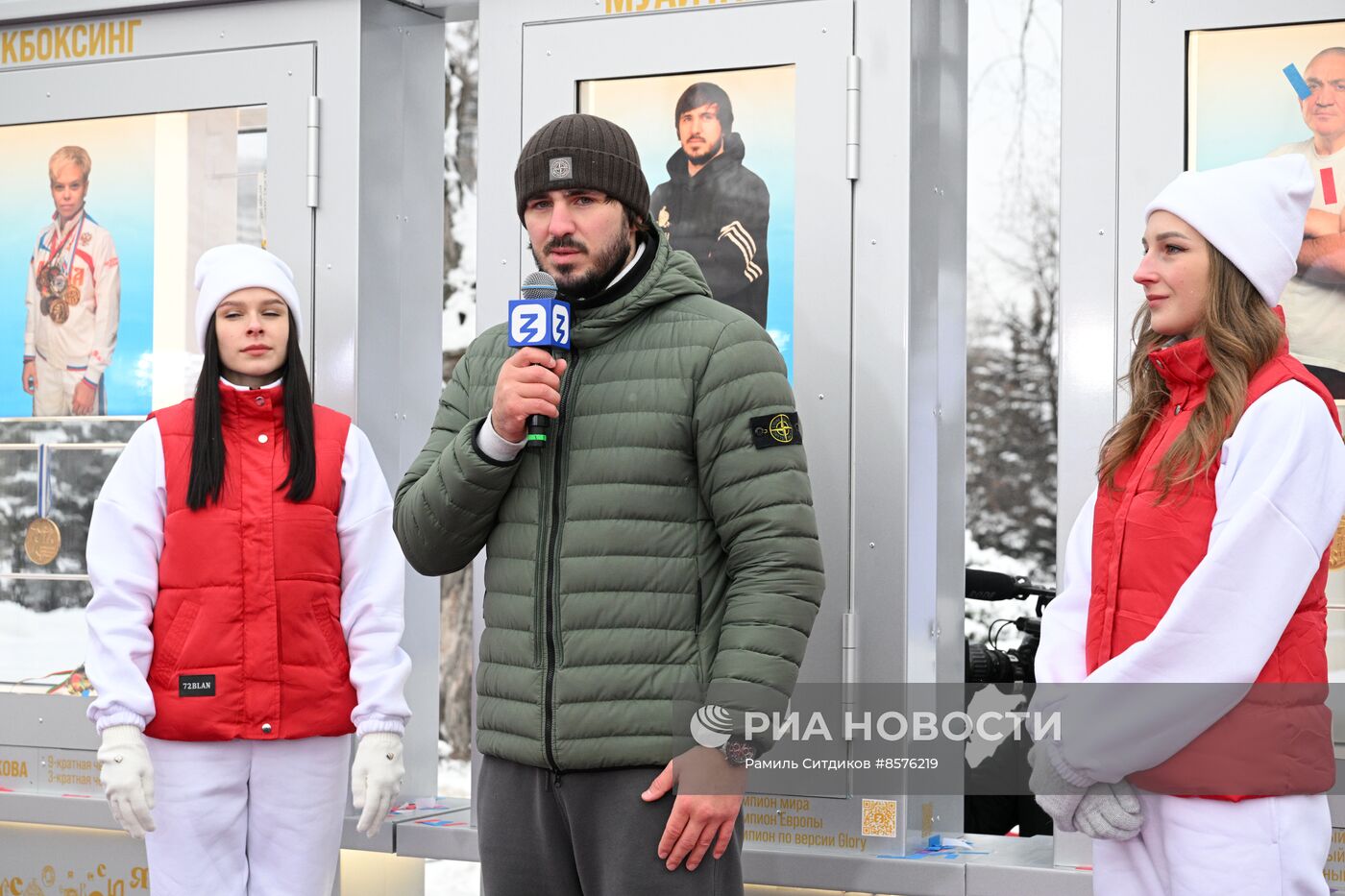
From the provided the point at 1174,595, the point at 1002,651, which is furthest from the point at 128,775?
the point at 1002,651

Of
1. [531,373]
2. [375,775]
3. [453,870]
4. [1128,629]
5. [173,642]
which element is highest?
[531,373]

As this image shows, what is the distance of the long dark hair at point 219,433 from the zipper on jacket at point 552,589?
998 mm

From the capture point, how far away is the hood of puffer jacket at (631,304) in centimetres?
258

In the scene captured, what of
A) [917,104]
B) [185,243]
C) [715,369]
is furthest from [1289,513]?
[185,243]

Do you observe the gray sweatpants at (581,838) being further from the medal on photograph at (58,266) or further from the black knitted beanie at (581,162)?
the medal on photograph at (58,266)

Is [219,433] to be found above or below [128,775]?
above

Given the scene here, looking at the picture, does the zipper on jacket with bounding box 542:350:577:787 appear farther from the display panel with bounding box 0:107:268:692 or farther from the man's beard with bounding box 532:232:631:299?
the display panel with bounding box 0:107:268:692

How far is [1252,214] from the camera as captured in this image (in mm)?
2449

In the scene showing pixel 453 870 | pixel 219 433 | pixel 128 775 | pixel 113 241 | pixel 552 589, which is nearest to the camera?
pixel 552 589

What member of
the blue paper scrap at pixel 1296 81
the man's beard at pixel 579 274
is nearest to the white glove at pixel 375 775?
the man's beard at pixel 579 274

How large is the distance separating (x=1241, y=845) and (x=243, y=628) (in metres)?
1.97

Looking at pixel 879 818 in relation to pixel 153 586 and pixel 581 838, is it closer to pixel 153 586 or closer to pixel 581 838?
pixel 581 838

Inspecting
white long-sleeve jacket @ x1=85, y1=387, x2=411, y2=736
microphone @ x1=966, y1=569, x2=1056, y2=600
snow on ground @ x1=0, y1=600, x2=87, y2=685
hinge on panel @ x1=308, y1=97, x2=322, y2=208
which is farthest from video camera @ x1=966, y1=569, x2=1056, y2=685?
snow on ground @ x1=0, y1=600, x2=87, y2=685

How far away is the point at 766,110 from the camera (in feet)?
12.3
